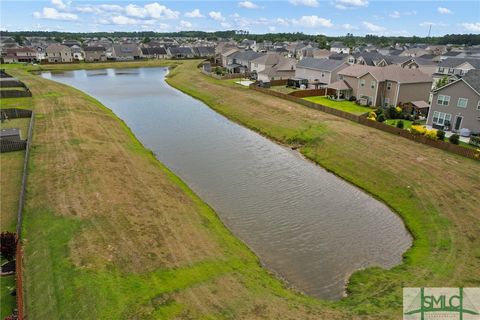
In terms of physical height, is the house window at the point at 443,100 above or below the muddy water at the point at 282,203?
above

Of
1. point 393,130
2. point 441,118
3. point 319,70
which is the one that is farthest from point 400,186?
point 319,70

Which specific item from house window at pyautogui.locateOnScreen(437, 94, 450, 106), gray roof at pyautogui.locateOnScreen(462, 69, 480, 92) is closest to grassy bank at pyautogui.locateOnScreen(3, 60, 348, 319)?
house window at pyautogui.locateOnScreen(437, 94, 450, 106)

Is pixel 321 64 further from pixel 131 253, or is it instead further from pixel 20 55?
pixel 20 55

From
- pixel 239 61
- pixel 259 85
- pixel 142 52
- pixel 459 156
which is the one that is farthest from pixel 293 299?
pixel 142 52

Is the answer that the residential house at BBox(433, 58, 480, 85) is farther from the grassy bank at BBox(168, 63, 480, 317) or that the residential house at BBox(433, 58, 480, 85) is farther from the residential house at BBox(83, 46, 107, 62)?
the residential house at BBox(83, 46, 107, 62)

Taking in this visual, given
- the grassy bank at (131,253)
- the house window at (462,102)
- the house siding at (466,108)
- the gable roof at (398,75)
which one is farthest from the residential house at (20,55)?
the house window at (462,102)

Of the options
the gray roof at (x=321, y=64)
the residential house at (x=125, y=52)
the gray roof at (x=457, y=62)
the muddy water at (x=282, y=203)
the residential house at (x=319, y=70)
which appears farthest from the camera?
the residential house at (x=125, y=52)

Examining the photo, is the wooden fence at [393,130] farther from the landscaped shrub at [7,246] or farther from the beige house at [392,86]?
the landscaped shrub at [7,246]

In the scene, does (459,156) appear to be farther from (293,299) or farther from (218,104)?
(218,104)
